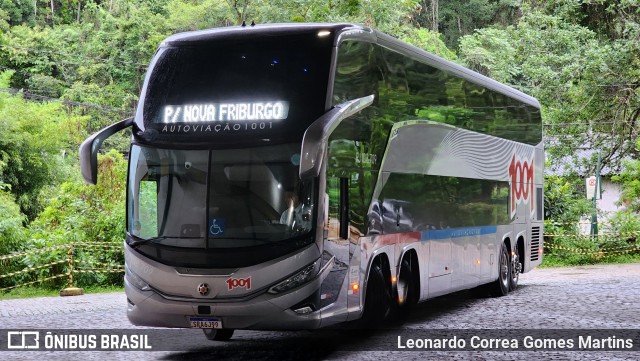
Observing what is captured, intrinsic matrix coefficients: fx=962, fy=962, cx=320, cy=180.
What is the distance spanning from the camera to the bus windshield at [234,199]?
36.0 ft

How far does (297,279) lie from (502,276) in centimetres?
1005

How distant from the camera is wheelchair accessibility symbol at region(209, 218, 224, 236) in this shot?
36.1ft

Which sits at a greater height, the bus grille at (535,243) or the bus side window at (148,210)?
the bus side window at (148,210)

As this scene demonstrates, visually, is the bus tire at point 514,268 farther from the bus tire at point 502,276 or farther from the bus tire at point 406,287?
the bus tire at point 406,287

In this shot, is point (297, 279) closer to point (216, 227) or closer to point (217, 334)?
point (216, 227)

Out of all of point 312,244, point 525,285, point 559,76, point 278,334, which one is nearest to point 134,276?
point 312,244

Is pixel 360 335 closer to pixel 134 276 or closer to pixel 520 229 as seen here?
pixel 134 276

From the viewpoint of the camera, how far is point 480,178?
18.2 meters

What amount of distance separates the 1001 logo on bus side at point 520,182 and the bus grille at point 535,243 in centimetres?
58

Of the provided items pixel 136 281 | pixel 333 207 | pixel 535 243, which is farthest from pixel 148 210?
pixel 535 243

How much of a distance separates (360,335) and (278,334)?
50.1 inches

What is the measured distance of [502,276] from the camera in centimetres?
2008

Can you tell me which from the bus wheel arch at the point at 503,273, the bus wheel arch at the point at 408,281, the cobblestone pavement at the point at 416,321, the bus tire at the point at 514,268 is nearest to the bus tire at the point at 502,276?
the bus wheel arch at the point at 503,273

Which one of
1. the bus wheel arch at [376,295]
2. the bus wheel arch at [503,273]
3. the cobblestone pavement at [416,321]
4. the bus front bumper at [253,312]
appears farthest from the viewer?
the bus wheel arch at [503,273]
